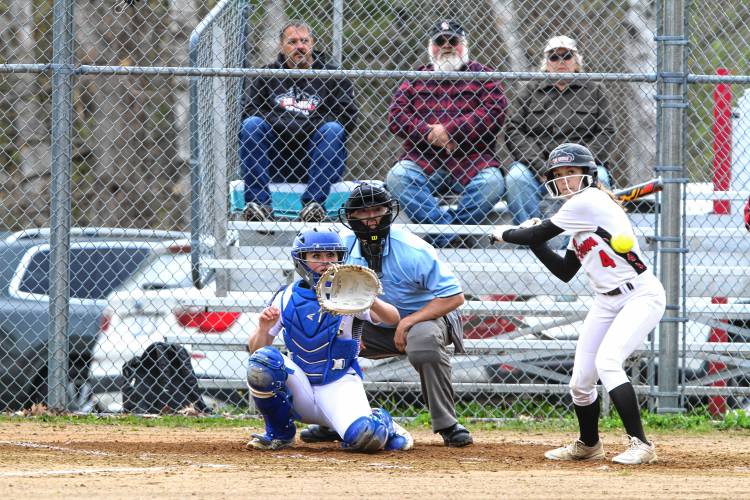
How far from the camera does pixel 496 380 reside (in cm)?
857

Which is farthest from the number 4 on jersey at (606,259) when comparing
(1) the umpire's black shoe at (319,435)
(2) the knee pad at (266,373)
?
(1) the umpire's black shoe at (319,435)

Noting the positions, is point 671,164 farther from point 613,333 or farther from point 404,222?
point 613,333

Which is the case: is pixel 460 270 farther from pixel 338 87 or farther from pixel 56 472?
pixel 56 472

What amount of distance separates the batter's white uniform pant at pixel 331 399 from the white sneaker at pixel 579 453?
100 cm

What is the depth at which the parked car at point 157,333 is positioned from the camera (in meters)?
8.35

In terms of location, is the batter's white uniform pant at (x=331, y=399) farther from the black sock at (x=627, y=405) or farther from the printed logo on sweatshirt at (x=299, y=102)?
the printed logo on sweatshirt at (x=299, y=102)

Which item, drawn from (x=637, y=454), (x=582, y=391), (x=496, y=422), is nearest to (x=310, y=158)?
(x=496, y=422)

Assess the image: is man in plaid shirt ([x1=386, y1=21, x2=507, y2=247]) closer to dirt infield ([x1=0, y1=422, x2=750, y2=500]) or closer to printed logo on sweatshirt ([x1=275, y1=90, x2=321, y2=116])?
printed logo on sweatshirt ([x1=275, y1=90, x2=321, y2=116])

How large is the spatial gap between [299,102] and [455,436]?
2969mm

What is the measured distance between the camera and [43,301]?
880 centimetres

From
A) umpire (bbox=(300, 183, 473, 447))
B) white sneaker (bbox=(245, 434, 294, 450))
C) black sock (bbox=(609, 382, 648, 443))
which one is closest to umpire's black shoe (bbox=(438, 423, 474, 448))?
umpire (bbox=(300, 183, 473, 447))

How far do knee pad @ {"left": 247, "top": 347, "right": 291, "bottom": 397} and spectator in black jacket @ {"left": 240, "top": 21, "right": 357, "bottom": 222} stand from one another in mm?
2342

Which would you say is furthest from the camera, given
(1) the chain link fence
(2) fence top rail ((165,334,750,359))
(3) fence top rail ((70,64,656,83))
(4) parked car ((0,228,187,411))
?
(4) parked car ((0,228,187,411))

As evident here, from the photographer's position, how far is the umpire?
6359 mm
